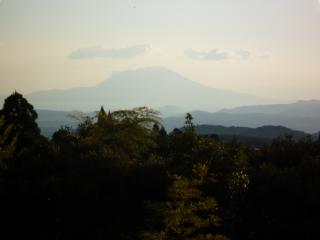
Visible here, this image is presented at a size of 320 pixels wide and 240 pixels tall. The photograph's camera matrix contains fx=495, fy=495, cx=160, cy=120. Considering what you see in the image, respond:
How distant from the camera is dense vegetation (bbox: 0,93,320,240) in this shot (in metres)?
16.1

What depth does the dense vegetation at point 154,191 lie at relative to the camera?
16109mm

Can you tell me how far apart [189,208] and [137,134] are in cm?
1706

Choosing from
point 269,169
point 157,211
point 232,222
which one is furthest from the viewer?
point 269,169

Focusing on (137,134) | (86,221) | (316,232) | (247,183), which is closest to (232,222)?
(247,183)

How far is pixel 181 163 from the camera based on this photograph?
19.3m

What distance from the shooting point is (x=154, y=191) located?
18031 mm

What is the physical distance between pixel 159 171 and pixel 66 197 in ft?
11.4

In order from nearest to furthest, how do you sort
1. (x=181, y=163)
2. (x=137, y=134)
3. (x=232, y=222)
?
(x=232, y=222) < (x=181, y=163) < (x=137, y=134)

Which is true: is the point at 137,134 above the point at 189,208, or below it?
above

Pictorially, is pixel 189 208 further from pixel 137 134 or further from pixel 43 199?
pixel 137 134

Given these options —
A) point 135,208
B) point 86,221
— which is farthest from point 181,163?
point 86,221

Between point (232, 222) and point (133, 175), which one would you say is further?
point (133, 175)

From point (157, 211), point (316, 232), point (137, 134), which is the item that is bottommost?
point (316, 232)

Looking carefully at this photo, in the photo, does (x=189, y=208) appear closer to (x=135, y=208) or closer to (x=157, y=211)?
(x=157, y=211)
